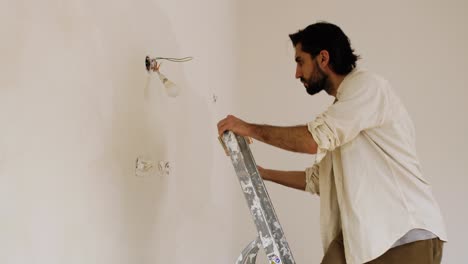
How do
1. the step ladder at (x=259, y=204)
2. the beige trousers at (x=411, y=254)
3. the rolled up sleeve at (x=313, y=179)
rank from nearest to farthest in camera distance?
the step ladder at (x=259, y=204), the beige trousers at (x=411, y=254), the rolled up sleeve at (x=313, y=179)

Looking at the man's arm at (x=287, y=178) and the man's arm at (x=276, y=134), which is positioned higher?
the man's arm at (x=276, y=134)

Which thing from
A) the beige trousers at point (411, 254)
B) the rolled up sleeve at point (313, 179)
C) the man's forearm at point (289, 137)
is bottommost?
the beige trousers at point (411, 254)

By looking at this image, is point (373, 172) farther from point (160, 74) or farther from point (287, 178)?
point (160, 74)

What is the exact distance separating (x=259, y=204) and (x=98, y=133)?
487 millimetres

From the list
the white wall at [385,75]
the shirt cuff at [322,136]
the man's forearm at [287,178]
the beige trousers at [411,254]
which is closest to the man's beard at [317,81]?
the shirt cuff at [322,136]

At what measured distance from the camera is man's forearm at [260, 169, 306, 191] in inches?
70.3

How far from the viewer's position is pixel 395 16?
2.83 meters

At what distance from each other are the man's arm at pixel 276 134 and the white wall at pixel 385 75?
1.59m

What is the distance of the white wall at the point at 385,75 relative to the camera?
2707 mm

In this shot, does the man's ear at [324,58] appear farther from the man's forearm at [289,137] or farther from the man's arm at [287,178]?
the man's arm at [287,178]

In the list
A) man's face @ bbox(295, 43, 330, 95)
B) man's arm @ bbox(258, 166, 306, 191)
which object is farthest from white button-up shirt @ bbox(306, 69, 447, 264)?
man's arm @ bbox(258, 166, 306, 191)

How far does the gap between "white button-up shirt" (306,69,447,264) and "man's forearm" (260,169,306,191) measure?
36cm

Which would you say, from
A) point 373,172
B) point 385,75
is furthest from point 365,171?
point 385,75

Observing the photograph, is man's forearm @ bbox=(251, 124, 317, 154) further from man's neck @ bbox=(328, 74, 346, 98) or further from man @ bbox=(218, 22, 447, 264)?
man's neck @ bbox=(328, 74, 346, 98)
